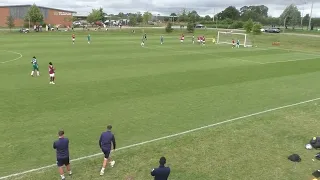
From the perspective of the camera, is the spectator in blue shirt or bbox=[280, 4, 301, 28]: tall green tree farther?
bbox=[280, 4, 301, 28]: tall green tree

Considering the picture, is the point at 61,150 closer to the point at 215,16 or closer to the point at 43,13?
the point at 43,13

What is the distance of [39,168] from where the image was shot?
10820mm

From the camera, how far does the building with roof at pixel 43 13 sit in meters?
107

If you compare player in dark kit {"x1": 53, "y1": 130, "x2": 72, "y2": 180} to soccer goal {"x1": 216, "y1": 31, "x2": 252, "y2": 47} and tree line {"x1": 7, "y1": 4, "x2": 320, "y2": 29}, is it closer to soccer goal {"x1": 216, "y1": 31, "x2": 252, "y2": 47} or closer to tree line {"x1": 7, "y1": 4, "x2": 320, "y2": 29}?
soccer goal {"x1": 216, "y1": 31, "x2": 252, "y2": 47}

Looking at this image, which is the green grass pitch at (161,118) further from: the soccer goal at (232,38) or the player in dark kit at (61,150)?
the soccer goal at (232,38)

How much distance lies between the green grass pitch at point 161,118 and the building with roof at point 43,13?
84.8 m

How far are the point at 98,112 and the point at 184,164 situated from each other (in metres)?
6.85

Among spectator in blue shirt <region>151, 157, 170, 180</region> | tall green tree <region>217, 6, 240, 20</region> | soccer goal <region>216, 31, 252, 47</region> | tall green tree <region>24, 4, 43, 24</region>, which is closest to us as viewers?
spectator in blue shirt <region>151, 157, 170, 180</region>

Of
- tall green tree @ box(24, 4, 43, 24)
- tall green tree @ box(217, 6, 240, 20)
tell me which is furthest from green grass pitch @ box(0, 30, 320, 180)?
tall green tree @ box(217, 6, 240, 20)

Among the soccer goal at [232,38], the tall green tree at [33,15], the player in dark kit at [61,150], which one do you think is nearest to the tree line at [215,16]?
the tall green tree at [33,15]

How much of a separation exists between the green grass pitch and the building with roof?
84782 mm

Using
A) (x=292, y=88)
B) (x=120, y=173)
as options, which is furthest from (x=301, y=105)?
(x=120, y=173)

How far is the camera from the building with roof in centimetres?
10724

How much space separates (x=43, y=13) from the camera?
359 ft
